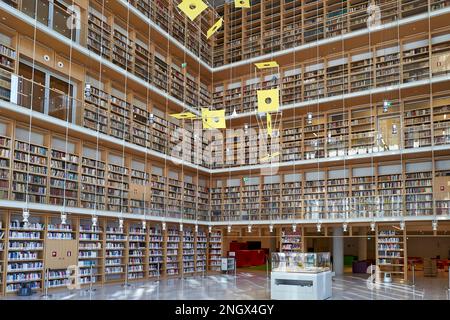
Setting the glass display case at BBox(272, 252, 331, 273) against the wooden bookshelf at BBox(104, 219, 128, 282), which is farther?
the wooden bookshelf at BBox(104, 219, 128, 282)

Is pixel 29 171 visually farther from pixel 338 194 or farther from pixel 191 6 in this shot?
pixel 338 194

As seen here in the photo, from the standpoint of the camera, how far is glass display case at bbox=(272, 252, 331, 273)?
8.85m

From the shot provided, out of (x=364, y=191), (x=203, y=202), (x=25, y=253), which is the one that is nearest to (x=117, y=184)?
(x=25, y=253)

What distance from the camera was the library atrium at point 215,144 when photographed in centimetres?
940

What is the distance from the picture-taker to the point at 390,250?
1277cm

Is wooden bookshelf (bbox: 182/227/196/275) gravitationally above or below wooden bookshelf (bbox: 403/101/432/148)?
below

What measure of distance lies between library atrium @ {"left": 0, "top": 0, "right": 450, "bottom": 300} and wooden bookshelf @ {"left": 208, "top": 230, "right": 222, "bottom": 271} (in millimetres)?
72

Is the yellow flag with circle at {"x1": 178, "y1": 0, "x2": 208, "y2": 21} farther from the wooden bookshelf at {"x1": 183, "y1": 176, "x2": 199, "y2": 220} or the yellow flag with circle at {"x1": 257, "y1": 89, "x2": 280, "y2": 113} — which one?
the wooden bookshelf at {"x1": 183, "y1": 176, "x2": 199, "y2": 220}

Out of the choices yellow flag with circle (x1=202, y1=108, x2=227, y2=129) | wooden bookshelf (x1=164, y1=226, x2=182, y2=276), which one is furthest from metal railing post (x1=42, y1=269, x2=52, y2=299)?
yellow flag with circle (x1=202, y1=108, x2=227, y2=129)

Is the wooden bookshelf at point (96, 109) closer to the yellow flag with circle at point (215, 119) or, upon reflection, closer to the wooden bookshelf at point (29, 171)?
the wooden bookshelf at point (29, 171)

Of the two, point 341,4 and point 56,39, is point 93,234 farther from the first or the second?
point 341,4

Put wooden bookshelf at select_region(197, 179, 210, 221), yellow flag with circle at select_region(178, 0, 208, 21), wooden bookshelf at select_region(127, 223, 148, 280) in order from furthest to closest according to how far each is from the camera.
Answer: wooden bookshelf at select_region(197, 179, 210, 221) → wooden bookshelf at select_region(127, 223, 148, 280) → yellow flag with circle at select_region(178, 0, 208, 21)
